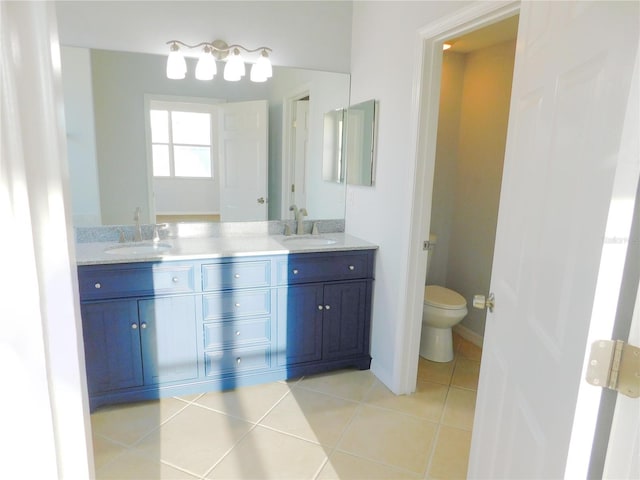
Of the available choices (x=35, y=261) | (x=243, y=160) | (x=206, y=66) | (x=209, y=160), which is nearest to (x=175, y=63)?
(x=206, y=66)

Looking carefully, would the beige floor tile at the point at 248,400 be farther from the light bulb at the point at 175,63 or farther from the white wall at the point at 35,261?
the light bulb at the point at 175,63

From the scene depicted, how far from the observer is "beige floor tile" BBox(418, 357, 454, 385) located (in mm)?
2655

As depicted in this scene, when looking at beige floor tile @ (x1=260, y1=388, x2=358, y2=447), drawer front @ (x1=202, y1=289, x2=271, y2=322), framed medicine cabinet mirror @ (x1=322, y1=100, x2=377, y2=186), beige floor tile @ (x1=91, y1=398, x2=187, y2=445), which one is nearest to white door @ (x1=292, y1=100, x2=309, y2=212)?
framed medicine cabinet mirror @ (x1=322, y1=100, x2=377, y2=186)

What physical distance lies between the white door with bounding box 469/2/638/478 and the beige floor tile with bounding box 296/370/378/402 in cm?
→ 127

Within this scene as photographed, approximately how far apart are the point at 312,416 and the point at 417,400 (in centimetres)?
64

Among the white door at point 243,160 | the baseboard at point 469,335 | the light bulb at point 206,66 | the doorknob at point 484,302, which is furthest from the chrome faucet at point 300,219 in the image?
the doorknob at point 484,302

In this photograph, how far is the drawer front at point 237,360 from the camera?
239 centimetres

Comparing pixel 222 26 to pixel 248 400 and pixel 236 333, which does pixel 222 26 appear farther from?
pixel 248 400

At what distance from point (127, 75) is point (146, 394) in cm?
187

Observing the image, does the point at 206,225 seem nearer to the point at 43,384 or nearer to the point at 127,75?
the point at 127,75

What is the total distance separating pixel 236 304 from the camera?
7.78ft

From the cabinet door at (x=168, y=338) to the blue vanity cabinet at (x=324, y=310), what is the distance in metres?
0.53

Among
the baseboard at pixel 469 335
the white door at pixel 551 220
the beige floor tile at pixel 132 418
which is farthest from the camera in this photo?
the baseboard at pixel 469 335

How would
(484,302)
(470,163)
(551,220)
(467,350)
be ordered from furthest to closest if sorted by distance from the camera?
(470,163) < (467,350) < (484,302) < (551,220)
